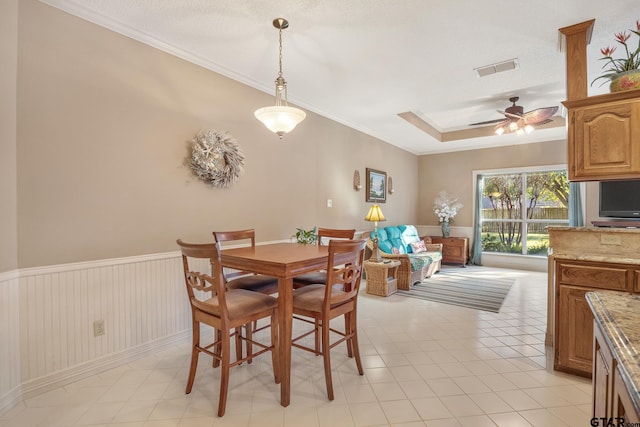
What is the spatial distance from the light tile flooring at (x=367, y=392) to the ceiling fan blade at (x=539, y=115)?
8.57 ft

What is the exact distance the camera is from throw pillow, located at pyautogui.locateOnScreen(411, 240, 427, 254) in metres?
5.73

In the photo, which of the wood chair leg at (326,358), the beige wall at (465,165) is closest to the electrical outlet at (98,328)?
the wood chair leg at (326,358)

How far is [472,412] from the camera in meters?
1.86

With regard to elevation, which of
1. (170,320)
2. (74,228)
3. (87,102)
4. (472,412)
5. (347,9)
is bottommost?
(472,412)

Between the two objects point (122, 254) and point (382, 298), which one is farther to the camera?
point (382, 298)

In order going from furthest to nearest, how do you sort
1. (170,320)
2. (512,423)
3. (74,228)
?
(170,320) → (74,228) → (512,423)

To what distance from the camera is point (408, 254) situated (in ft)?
17.6

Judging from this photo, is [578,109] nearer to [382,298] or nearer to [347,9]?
[347,9]

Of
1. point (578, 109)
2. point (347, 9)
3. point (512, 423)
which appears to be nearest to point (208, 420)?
point (512, 423)

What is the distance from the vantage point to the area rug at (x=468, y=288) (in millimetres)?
4070

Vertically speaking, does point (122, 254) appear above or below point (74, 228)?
below

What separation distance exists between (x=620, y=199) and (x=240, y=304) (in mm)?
4268

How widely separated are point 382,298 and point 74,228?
3.52 meters

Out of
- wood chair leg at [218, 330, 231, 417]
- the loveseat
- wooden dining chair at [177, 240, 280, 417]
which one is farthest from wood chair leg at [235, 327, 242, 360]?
the loveseat
